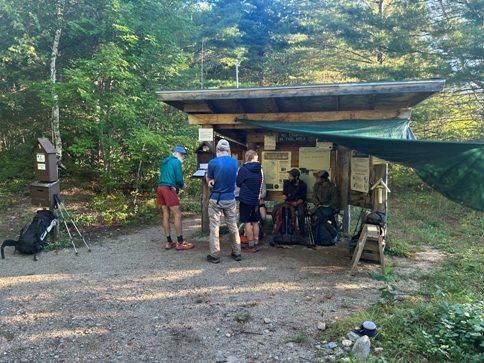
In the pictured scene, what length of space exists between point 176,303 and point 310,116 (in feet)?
12.3

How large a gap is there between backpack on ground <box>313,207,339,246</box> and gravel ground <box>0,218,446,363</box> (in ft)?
1.09

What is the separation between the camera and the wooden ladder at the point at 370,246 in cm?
464

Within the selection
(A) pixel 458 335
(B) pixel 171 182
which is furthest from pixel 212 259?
(A) pixel 458 335

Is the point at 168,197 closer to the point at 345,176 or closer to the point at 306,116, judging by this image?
the point at 306,116

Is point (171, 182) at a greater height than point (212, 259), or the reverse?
point (171, 182)

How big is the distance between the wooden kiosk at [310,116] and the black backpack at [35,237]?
10.5 feet

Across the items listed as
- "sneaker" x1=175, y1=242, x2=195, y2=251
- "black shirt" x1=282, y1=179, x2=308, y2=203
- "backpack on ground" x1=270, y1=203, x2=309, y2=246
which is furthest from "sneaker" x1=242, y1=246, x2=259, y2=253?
"black shirt" x1=282, y1=179, x2=308, y2=203

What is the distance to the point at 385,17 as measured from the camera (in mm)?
12367

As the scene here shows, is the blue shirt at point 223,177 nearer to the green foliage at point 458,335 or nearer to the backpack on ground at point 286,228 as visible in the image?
the backpack on ground at point 286,228

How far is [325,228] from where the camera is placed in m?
6.10

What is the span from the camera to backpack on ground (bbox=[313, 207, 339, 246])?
6.04 meters

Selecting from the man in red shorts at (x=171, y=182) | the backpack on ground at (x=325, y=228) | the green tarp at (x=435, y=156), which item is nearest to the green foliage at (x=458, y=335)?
the green tarp at (x=435, y=156)

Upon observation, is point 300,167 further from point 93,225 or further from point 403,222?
point 93,225

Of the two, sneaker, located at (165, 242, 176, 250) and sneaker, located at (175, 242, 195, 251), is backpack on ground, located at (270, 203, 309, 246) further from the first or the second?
sneaker, located at (165, 242, 176, 250)
